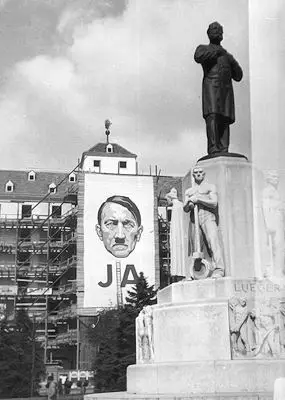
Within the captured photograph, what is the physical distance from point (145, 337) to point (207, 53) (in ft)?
15.5

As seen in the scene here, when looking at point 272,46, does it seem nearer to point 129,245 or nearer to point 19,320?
point 19,320

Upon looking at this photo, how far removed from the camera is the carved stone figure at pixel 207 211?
1027 cm

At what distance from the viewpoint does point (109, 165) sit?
59.5 metres

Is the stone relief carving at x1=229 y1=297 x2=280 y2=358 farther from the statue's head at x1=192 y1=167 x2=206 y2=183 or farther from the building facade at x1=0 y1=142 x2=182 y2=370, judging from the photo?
the building facade at x1=0 y1=142 x2=182 y2=370

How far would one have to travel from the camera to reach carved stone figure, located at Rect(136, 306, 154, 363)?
10414 mm

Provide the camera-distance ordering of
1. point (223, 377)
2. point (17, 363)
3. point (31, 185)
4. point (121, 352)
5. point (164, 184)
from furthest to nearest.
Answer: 1. point (31, 185)
2. point (164, 184)
3. point (121, 352)
4. point (17, 363)
5. point (223, 377)

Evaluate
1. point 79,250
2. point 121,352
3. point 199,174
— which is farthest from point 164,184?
point 199,174

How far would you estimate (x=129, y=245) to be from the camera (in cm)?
5416

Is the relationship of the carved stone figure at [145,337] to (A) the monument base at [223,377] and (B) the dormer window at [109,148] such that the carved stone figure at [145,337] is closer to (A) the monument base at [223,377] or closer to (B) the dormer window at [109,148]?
(A) the monument base at [223,377]

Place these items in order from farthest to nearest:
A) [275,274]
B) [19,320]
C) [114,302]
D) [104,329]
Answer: [114,302], [104,329], [19,320], [275,274]

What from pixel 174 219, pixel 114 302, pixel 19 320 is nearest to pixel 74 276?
pixel 114 302

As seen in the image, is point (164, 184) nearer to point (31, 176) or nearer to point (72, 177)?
point (72, 177)

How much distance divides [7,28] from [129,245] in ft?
90.8

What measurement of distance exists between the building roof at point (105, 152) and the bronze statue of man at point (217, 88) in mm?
48205
